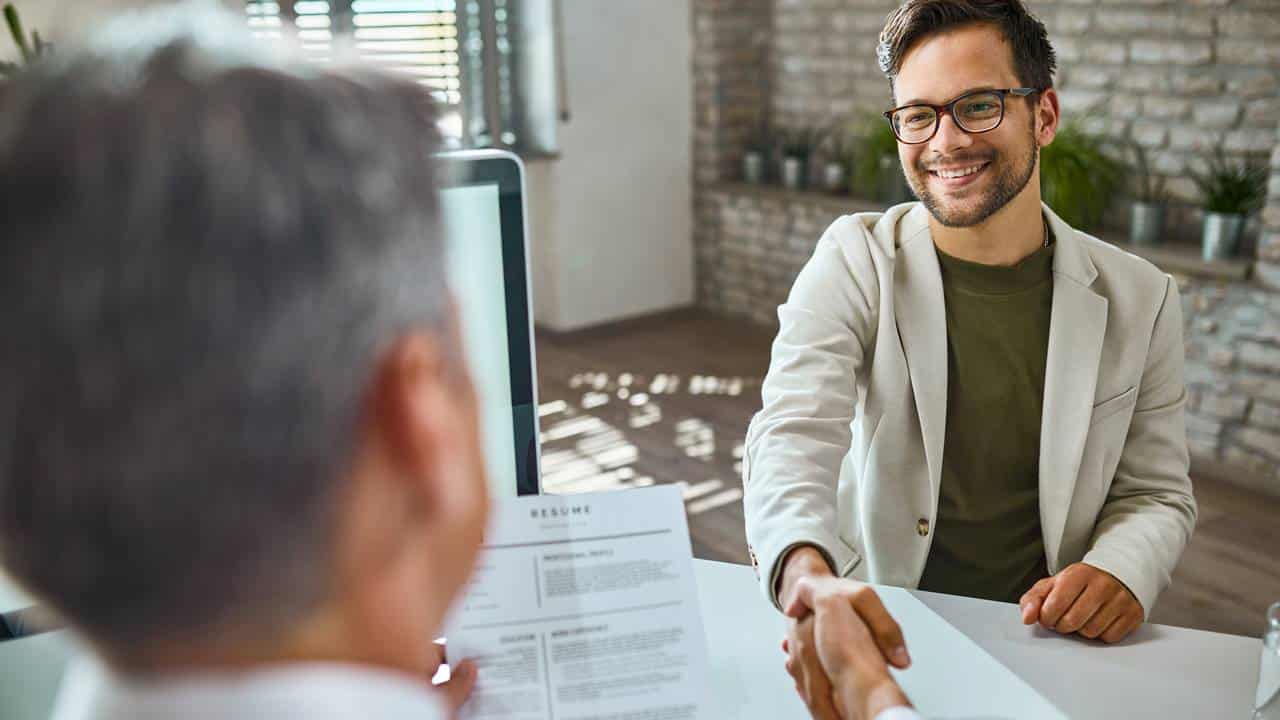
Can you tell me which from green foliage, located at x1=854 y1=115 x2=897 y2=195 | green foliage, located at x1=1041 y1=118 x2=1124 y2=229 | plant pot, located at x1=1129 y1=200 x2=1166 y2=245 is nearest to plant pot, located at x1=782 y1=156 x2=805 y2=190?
green foliage, located at x1=854 y1=115 x2=897 y2=195

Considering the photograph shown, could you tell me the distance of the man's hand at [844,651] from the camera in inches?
33.1

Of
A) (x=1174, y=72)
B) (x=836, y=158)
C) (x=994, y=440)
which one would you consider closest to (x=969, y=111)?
(x=994, y=440)

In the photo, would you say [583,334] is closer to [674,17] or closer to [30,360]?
[674,17]

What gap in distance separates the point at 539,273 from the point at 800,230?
130cm

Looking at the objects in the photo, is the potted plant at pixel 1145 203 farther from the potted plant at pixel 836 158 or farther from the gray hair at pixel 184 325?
the gray hair at pixel 184 325

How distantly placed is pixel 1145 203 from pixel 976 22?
2.65m

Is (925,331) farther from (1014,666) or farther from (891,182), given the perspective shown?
(891,182)

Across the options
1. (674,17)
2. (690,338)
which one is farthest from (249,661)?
(674,17)

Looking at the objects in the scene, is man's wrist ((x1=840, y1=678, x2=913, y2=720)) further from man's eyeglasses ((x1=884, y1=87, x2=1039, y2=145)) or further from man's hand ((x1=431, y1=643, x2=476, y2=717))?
man's eyeglasses ((x1=884, y1=87, x2=1039, y2=145))

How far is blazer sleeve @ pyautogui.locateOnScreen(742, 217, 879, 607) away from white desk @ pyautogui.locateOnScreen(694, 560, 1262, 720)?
64 millimetres

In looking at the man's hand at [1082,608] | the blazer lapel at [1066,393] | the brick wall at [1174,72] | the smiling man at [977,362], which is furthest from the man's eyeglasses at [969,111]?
the brick wall at [1174,72]

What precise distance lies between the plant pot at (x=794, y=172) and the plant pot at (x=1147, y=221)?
1729 millimetres

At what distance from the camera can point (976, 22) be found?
1.34 meters

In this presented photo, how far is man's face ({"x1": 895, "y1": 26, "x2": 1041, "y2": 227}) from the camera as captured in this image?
134cm
